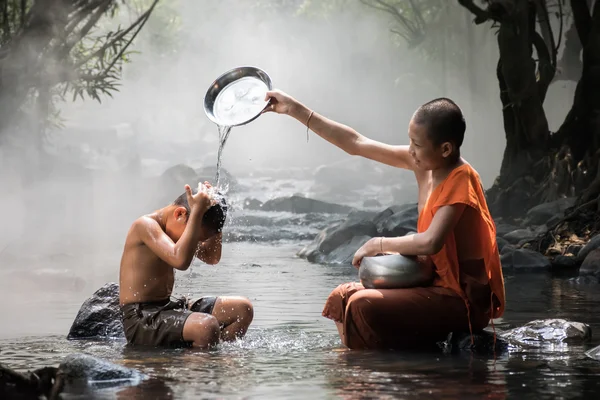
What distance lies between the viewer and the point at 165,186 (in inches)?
1190

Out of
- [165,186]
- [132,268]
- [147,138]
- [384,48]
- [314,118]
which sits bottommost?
[132,268]

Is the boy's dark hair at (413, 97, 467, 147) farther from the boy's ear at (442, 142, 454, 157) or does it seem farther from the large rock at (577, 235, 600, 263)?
the large rock at (577, 235, 600, 263)

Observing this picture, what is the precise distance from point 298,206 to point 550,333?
2135 centimetres

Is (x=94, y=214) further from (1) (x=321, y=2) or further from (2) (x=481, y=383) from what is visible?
(2) (x=481, y=383)

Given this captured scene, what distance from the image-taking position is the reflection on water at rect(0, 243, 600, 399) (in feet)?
13.6

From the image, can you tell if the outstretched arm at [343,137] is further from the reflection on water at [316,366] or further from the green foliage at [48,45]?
the green foliage at [48,45]

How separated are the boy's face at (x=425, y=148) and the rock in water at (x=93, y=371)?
1885 millimetres

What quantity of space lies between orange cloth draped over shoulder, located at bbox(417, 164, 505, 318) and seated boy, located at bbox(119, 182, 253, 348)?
1261 millimetres

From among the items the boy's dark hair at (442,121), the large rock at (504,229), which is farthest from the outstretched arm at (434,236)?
the large rock at (504,229)

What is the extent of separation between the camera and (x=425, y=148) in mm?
5113

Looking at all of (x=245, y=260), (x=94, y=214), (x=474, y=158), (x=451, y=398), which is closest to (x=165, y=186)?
(x=94, y=214)

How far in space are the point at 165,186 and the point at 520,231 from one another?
1793 centimetres

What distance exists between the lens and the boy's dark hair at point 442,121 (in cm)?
503

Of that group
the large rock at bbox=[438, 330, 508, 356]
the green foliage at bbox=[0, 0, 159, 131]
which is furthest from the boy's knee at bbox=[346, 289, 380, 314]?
the green foliage at bbox=[0, 0, 159, 131]
